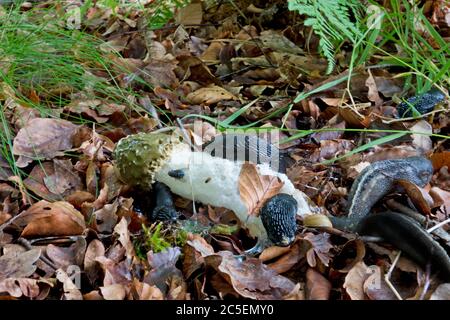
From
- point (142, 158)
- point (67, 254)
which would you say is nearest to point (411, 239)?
point (142, 158)

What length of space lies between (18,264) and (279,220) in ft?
3.32

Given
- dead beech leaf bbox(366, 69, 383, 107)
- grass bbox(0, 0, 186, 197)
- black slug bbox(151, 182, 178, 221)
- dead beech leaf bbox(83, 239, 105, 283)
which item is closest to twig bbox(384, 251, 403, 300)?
black slug bbox(151, 182, 178, 221)

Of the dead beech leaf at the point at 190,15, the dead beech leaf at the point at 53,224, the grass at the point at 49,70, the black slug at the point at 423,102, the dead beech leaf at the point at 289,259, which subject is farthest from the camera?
the dead beech leaf at the point at 190,15

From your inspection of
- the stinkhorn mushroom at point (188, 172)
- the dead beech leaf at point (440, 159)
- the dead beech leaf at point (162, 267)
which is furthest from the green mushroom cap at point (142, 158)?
the dead beech leaf at point (440, 159)

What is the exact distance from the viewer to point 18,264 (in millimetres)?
2275

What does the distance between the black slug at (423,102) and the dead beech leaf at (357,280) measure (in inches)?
53.2

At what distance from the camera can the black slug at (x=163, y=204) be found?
8.56 feet

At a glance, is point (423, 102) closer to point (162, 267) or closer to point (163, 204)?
point (163, 204)

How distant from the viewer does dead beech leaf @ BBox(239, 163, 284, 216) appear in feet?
8.34

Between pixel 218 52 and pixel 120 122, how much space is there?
1.17 m

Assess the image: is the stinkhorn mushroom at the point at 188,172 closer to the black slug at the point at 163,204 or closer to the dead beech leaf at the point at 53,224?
the black slug at the point at 163,204

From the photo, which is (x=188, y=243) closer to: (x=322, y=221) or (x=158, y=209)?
(x=158, y=209)

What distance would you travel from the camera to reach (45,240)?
8.07 ft
